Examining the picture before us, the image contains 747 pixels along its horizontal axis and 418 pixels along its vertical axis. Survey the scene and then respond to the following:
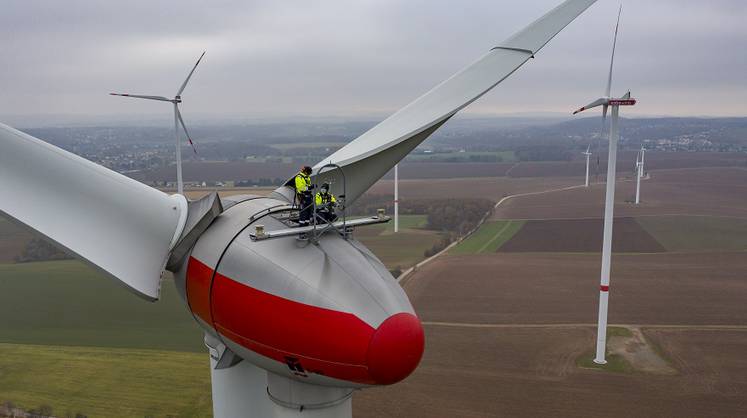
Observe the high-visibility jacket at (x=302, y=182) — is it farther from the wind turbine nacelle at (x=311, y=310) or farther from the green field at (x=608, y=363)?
the green field at (x=608, y=363)

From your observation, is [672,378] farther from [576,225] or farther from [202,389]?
[576,225]

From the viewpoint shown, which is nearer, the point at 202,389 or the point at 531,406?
the point at 531,406

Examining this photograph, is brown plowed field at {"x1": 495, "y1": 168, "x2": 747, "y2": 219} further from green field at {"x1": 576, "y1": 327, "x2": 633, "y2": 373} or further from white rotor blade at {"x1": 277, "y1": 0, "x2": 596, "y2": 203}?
white rotor blade at {"x1": 277, "y1": 0, "x2": 596, "y2": 203}

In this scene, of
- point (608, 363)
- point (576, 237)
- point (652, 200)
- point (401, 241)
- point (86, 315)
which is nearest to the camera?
point (608, 363)

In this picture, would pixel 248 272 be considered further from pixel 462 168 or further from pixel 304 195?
pixel 462 168

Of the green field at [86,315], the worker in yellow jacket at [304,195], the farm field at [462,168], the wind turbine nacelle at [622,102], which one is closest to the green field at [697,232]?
the wind turbine nacelle at [622,102]

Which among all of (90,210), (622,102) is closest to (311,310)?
(90,210)

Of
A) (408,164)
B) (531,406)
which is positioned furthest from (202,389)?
(408,164)
